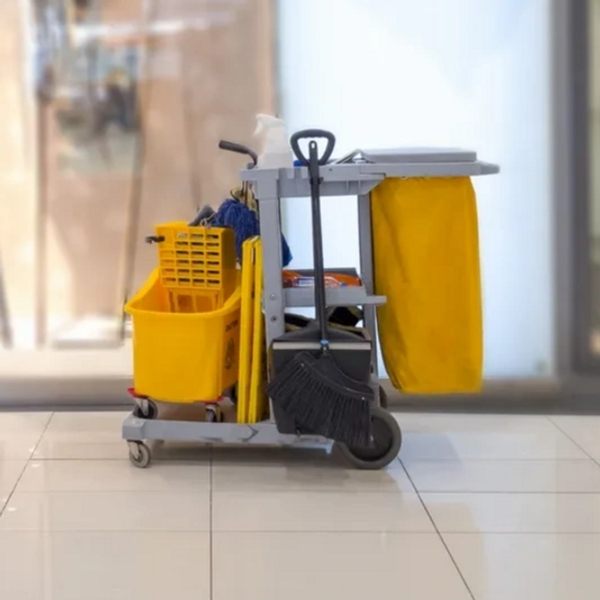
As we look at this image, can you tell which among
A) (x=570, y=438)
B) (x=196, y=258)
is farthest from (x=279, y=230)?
(x=570, y=438)

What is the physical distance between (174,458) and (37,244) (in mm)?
925

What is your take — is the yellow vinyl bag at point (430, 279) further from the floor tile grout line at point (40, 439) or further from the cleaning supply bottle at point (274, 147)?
the floor tile grout line at point (40, 439)

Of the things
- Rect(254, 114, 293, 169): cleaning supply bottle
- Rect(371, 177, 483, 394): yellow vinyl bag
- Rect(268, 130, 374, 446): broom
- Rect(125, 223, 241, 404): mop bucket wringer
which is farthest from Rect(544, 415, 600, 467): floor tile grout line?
Rect(254, 114, 293, 169): cleaning supply bottle

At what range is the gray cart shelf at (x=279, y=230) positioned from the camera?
6.95ft

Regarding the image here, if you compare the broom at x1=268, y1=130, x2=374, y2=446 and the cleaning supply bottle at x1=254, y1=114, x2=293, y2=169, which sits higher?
the cleaning supply bottle at x1=254, y1=114, x2=293, y2=169

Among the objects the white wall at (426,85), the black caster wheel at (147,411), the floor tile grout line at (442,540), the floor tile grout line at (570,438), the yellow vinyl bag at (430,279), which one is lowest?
the floor tile grout line at (442,540)

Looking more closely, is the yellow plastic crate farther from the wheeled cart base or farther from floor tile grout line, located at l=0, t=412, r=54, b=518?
floor tile grout line, located at l=0, t=412, r=54, b=518

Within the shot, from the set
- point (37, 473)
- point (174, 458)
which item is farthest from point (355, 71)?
point (37, 473)

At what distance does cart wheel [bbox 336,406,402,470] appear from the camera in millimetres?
2266

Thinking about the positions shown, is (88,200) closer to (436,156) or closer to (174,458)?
(174,458)

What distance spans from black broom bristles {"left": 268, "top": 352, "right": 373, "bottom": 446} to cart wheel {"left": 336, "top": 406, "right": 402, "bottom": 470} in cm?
16

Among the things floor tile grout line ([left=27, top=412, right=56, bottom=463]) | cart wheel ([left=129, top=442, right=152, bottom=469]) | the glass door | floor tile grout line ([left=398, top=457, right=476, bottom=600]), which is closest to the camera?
floor tile grout line ([left=398, top=457, right=476, bottom=600])

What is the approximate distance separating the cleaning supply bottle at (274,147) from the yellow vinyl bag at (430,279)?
23 centimetres

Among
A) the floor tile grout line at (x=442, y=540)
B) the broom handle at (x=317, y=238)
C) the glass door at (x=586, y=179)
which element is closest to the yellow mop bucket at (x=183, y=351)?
the broom handle at (x=317, y=238)
